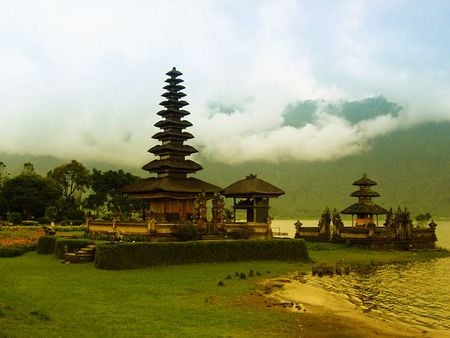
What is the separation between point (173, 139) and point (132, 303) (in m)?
34.0

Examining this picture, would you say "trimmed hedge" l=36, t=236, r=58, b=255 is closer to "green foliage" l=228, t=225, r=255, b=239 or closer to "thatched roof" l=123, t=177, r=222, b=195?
"thatched roof" l=123, t=177, r=222, b=195

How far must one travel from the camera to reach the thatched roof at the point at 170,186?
47.6 m

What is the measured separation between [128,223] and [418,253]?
30.4 m

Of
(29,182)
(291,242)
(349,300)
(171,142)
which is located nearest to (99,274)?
(349,300)

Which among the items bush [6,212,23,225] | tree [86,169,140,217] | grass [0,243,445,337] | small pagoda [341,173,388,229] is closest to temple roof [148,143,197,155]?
grass [0,243,445,337]

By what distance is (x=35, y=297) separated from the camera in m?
20.7

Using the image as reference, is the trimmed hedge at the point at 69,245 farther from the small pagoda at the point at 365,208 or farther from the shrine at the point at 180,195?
the small pagoda at the point at 365,208

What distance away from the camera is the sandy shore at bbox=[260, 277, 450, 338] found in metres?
17.8

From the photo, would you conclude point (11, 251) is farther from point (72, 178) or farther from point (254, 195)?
point (72, 178)

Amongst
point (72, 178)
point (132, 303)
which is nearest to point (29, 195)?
point (72, 178)

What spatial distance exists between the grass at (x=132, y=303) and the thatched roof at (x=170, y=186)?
1489cm

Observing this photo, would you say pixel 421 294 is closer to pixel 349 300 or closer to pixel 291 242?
pixel 349 300

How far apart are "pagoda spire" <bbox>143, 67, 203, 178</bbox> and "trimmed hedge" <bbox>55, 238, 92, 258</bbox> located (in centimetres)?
1636

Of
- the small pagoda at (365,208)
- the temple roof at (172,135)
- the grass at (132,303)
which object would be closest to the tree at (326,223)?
the small pagoda at (365,208)
